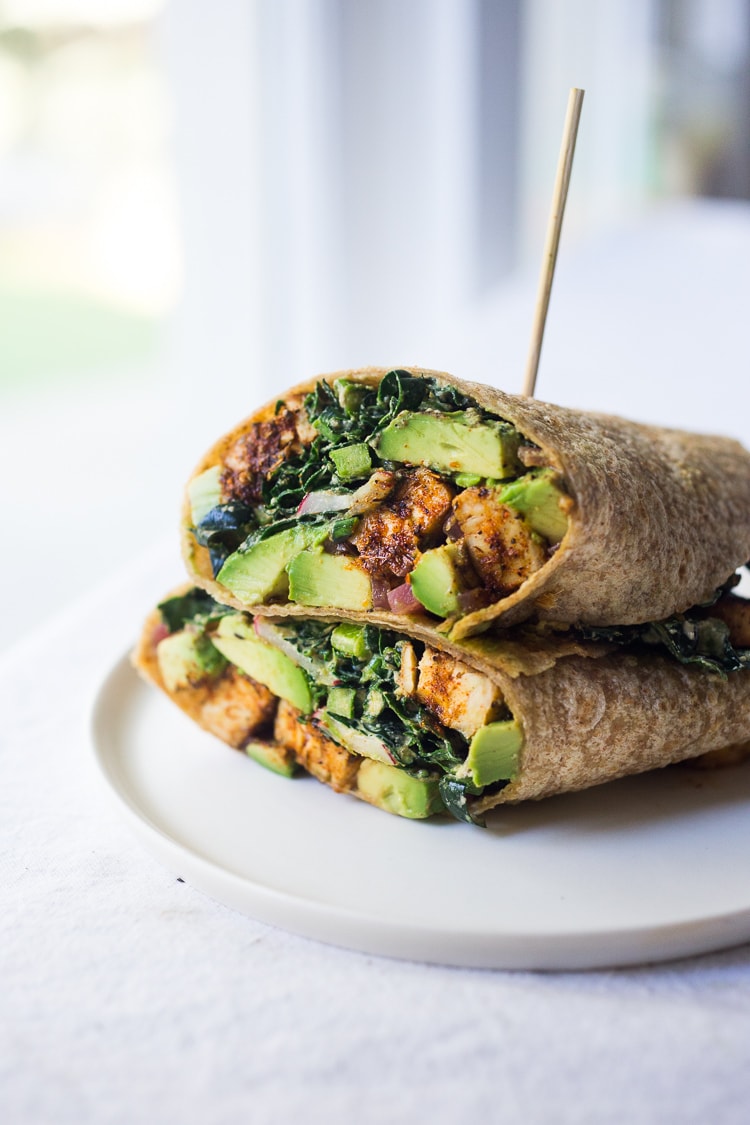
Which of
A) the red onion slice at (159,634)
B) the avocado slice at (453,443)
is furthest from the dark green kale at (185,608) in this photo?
the avocado slice at (453,443)

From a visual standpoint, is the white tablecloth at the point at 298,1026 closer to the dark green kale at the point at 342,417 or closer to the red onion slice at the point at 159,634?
the red onion slice at the point at 159,634

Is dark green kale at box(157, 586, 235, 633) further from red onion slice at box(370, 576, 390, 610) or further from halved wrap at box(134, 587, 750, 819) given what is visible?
red onion slice at box(370, 576, 390, 610)

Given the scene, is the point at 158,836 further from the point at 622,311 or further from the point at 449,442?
the point at 622,311

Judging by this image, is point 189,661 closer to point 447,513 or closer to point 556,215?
point 447,513

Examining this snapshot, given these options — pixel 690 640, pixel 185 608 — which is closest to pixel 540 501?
pixel 690 640

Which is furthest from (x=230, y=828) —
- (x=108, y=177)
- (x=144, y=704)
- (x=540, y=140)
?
(x=540, y=140)
